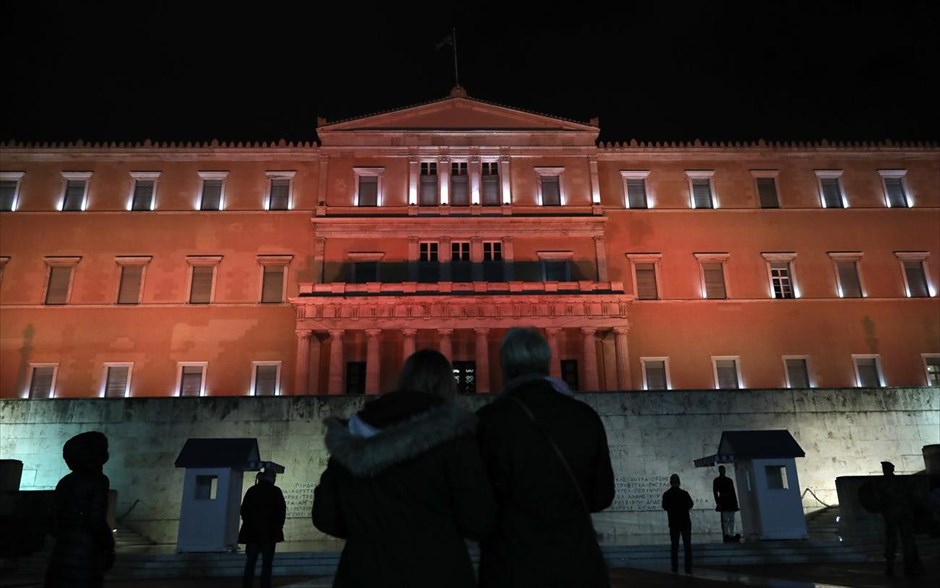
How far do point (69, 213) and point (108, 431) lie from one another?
20.1 m

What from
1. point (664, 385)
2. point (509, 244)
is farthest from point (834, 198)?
point (509, 244)

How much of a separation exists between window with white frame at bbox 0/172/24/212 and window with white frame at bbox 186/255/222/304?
962 centimetres

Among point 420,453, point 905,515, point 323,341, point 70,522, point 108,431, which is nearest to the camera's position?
point 420,453

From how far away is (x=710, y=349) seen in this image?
35.5m

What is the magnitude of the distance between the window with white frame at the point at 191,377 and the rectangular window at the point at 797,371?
27.7 m

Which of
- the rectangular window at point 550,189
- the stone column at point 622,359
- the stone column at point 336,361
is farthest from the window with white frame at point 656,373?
the stone column at point 336,361

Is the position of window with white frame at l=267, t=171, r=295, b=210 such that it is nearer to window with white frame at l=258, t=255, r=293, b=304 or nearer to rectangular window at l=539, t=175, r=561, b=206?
window with white frame at l=258, t=255, r=293, b=304

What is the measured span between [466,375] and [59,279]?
2041 centimetres

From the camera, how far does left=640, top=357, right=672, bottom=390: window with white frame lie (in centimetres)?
3475

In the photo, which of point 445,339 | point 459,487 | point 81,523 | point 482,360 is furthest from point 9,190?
point 459,487

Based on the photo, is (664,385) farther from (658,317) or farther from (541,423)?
(541,423)

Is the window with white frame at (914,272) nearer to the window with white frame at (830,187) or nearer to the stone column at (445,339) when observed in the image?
the window with white frame at (830,187)

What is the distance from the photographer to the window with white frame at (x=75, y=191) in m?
37.1

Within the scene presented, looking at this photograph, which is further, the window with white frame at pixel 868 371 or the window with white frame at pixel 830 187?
the window with white frame at pixel 830 187
